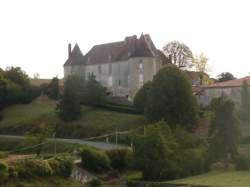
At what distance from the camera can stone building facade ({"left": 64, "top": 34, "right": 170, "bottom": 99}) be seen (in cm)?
7281

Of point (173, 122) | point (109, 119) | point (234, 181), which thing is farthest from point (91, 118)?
point (234, 181)

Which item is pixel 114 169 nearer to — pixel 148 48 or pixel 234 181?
pixel 234 181

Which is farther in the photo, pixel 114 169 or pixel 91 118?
pixel 91 118

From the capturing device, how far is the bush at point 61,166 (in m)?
35.5

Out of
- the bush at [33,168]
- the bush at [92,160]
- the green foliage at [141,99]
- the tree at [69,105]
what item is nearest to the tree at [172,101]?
the green foliage at [141,99]

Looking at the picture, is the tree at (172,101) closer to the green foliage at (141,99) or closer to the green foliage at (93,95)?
the green foliage at (141,99)

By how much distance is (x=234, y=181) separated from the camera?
33.6m

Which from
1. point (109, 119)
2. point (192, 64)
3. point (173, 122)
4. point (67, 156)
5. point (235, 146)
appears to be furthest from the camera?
point (192, 64)

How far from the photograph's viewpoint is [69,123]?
61.9 metres

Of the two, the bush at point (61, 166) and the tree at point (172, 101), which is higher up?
the tree at point (172, 101)

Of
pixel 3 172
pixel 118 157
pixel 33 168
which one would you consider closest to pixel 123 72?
pixel 118 157

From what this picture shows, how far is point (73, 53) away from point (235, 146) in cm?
4672

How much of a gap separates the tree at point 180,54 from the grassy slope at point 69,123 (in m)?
20.6

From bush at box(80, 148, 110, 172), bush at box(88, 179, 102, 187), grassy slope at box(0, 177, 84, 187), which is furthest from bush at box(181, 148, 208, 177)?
grassy slope at box(0, 177, 84, 187)
